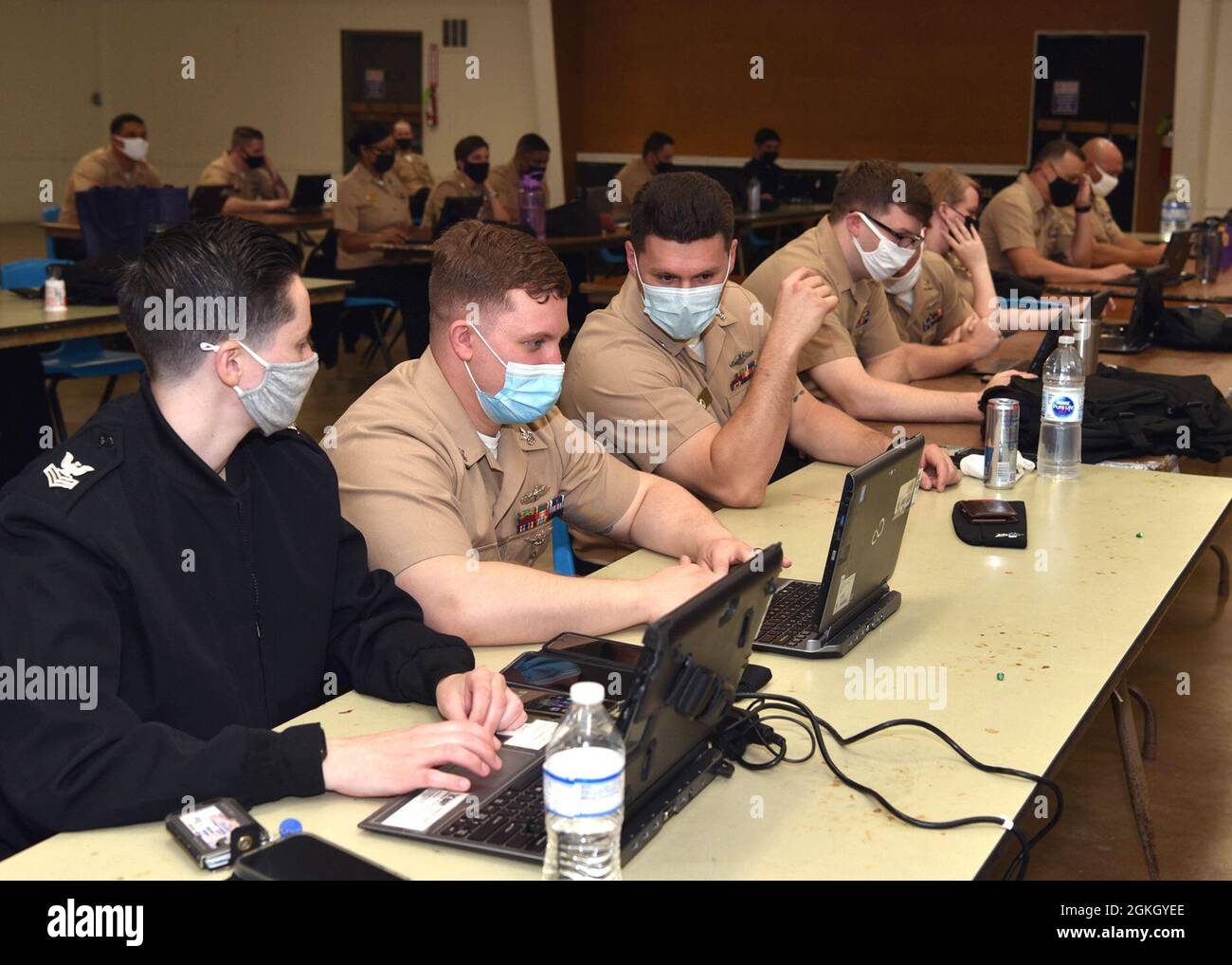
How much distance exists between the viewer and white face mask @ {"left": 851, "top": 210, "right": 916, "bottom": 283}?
367 centimetres

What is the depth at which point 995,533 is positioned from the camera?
246 cm

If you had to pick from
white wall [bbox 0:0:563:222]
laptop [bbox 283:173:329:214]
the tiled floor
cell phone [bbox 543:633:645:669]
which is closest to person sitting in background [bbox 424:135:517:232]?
laptop [bbox 283:173:329:214]

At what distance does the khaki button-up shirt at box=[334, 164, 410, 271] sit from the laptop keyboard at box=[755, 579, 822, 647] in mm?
5801

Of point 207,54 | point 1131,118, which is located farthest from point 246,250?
point 207,54

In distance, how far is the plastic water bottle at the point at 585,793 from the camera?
121 cm

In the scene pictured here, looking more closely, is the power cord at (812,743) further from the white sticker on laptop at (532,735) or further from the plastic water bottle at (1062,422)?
the plastic water bottle at (1062,422)

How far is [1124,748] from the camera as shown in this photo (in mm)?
2521

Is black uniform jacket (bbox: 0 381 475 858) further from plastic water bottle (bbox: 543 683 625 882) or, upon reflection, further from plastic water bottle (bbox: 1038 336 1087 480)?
plastic water bottle (bbox: 1038 336 1087 480)

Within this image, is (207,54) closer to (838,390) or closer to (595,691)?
(838,390)

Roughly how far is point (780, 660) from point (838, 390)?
1719mm

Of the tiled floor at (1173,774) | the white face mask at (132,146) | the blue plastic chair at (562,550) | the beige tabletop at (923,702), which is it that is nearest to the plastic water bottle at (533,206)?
the white face mask at (132,146)
